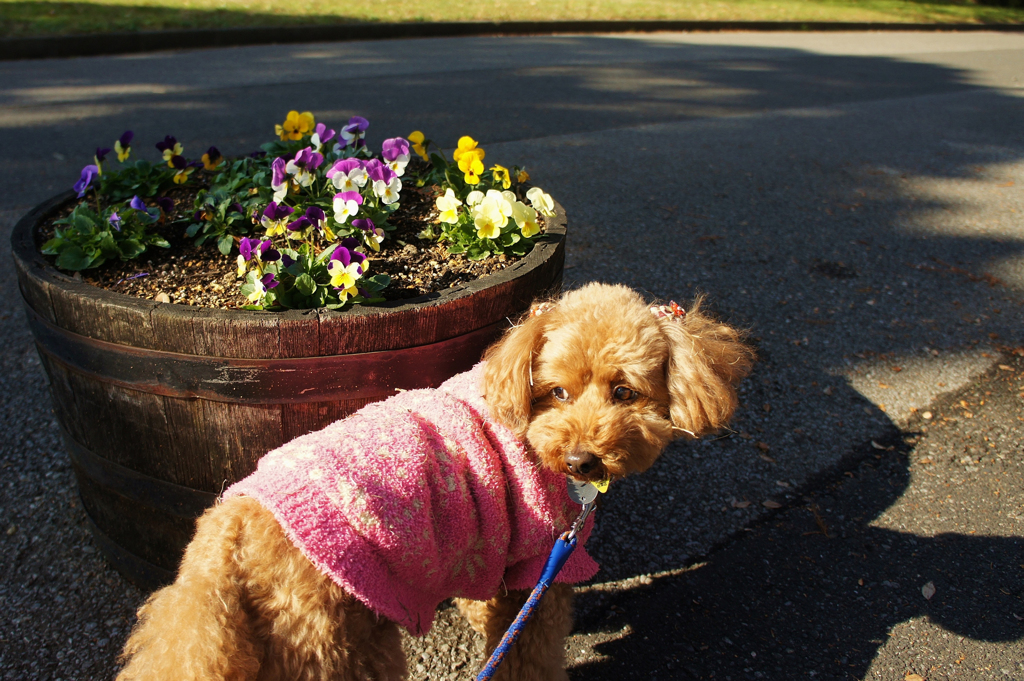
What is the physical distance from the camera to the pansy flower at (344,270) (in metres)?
1.99

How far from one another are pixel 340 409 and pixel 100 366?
694mm

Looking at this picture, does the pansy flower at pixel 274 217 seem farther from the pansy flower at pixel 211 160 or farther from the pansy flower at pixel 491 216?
the pansy flower at pixel 211 160

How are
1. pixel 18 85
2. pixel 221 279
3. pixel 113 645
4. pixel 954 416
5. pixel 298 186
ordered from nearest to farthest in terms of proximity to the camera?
1. pixel 113 645
2. pixel 221 279
3. pixel 298 186
4. pixel 954 416
5. pixel 18 85

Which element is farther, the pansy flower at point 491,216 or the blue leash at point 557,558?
the pansy flower at point 491,216

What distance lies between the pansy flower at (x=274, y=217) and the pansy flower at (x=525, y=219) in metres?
0.81

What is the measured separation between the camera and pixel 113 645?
89.1 inches

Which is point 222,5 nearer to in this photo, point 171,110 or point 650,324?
point 171,110

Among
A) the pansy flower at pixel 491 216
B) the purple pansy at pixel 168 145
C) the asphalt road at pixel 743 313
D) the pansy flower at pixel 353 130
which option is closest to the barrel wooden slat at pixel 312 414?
the pansy flower at pixel 491 216

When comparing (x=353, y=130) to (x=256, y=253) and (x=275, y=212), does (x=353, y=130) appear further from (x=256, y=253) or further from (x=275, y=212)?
(x=256, y=253)

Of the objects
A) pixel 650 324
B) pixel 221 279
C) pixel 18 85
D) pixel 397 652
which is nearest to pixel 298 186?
pixel 221 279

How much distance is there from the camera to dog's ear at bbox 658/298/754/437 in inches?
72.9

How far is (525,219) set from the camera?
245 centimetres

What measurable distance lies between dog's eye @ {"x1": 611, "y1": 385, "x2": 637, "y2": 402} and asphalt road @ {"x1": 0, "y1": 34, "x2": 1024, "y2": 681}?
0.94m

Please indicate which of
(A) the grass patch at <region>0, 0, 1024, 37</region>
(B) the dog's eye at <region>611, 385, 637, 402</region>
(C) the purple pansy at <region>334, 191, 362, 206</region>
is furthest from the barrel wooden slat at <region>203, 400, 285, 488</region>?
(A) the grass patch at <region>0, 0, 1024, 37</region>
